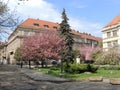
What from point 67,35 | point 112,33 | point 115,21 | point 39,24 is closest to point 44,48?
point 67,35

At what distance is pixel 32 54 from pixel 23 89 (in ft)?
97.8

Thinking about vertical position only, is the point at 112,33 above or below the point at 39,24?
below

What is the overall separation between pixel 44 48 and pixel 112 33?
38.0 metres

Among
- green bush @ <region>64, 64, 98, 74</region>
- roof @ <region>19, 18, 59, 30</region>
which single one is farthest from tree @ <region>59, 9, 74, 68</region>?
roof @ <region>19, 18, 59, 30</region>

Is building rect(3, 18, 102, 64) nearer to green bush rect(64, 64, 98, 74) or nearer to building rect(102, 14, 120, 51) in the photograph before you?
building rect(102, 14, 120, 51)

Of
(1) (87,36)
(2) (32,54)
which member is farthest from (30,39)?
(1) (87,36)

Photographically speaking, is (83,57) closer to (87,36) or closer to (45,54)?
(45,54)

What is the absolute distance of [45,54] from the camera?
43.8m

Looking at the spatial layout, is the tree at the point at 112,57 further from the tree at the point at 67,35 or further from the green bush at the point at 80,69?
the tree at the point at 67,35

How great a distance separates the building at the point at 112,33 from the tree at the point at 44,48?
3151 cm

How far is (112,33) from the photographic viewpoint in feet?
257

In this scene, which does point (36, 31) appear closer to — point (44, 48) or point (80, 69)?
point (44, 48)

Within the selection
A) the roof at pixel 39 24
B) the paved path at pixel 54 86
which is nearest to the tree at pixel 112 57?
the paved path at pixel 54 86

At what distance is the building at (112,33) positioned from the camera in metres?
75.6
